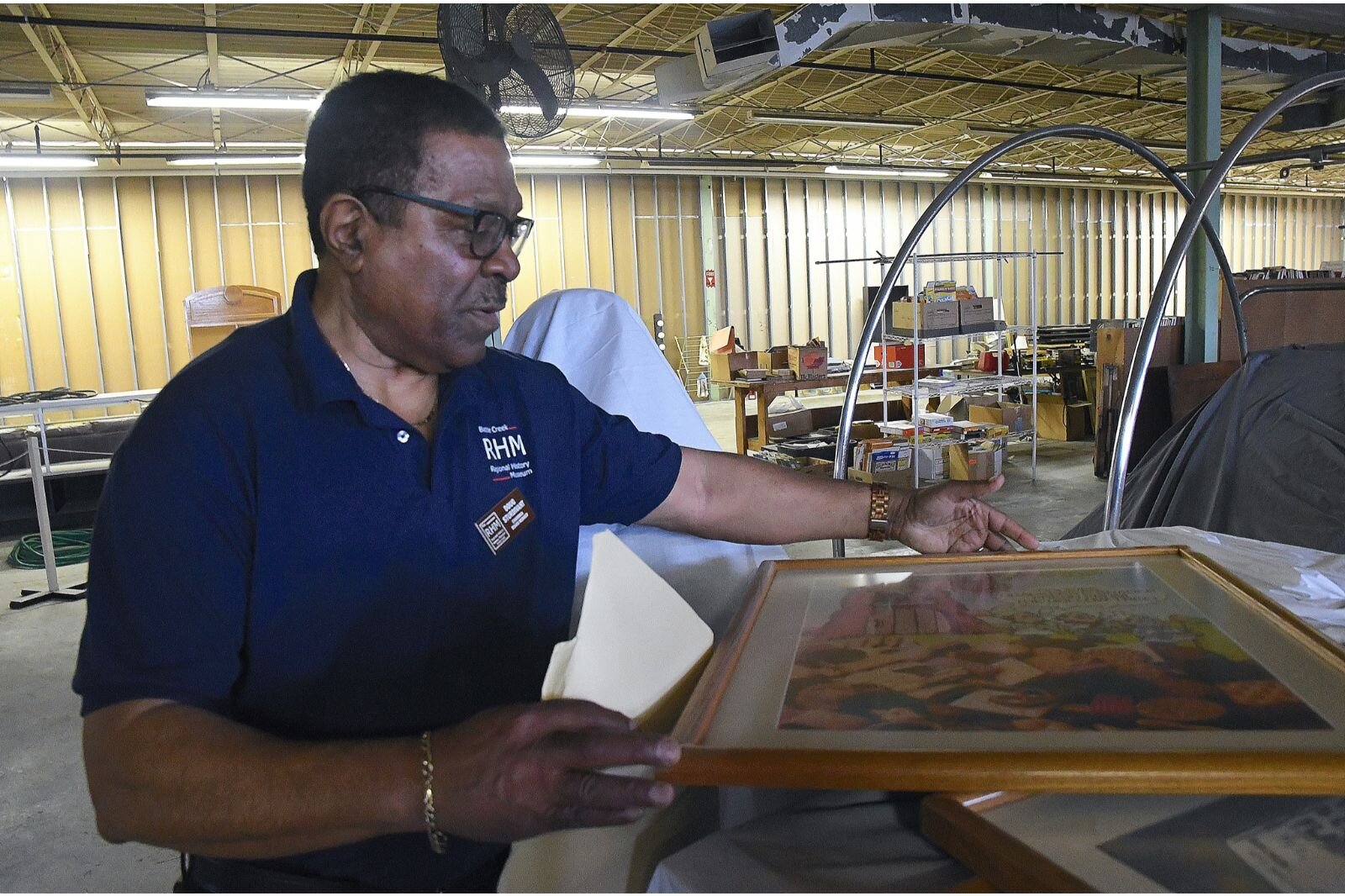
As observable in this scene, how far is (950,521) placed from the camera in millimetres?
1507

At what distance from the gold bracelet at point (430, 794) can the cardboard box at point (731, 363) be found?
8145 mm

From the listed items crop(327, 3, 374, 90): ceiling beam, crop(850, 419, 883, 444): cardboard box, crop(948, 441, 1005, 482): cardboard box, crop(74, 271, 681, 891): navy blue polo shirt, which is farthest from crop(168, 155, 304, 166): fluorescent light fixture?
crop(74, 271, 681, 891): navy blue polo shirt

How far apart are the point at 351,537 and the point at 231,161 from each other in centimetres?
1237

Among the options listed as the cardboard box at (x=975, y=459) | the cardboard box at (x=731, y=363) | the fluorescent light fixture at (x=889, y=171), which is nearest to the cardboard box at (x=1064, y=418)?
the cardboard box at (x=975, y=459)

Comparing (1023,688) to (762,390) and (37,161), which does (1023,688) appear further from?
(37,161)

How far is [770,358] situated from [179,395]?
26.7ft

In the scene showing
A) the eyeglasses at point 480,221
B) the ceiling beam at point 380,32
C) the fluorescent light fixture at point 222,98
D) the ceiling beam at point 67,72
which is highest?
the ceiling beam at point 380,32

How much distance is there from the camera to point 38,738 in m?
3.80

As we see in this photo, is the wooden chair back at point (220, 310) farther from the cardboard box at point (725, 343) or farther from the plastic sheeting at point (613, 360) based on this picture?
the plastic sheeting at point (613, 360)

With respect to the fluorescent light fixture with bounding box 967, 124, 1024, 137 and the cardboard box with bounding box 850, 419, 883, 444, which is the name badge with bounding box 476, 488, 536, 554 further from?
the fluorescent light fixture with bounding box 967, 124, 1024, 137

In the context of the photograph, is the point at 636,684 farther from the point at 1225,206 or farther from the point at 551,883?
the point at 1225,206

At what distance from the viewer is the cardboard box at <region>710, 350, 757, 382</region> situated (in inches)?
351

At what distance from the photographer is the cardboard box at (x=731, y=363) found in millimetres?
8914

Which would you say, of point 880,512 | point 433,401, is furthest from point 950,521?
point 433,401
